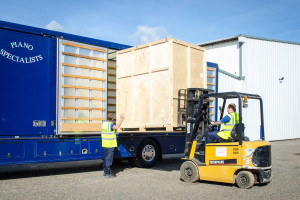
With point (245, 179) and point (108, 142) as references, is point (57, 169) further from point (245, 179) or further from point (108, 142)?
point (245, 179)

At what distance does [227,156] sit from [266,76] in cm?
1646

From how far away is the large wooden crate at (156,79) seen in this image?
8391 mm

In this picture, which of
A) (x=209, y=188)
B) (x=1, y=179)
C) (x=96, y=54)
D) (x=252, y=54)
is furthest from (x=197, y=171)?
(x=252, y=54)

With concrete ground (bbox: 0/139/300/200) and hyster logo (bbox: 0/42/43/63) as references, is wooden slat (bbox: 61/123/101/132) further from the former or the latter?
hyster logo (bbox: 0/42/43/63)

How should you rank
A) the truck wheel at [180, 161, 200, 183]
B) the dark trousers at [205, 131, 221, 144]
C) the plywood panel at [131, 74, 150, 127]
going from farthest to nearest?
the plywood panel at [131, 74, 150, 127] → the truck wheel at [180, 161, 200, 183] → the dark trousers at [205, 131, 221, 144]

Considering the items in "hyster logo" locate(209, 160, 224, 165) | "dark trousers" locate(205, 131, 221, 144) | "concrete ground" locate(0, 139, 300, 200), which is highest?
"dark trousers" locate(205, 131, 221, 144)

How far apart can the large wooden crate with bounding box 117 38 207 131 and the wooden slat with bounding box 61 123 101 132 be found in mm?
1003

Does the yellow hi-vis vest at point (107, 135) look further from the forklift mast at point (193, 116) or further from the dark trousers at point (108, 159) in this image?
the forklift mast at point (193, 116)

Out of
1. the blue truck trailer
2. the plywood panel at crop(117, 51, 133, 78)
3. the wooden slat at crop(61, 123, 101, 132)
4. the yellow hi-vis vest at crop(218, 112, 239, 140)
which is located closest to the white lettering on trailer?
the blue truck trailer

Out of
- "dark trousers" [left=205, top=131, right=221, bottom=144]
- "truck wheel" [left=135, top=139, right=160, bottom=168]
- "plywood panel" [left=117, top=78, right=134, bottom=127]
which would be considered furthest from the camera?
"truck wheel" [left=135, top=139, right=160, bottom=168]

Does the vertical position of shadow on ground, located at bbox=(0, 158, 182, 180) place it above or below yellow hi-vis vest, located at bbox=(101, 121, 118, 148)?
below

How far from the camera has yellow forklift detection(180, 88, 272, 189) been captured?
22.1 feet

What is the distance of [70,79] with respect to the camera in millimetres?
8500

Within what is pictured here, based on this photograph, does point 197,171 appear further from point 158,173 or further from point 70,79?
point 70,79
